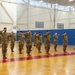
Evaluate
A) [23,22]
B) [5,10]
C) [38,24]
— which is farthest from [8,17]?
[38,24]

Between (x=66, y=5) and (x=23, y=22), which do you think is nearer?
(x=23, y=22)

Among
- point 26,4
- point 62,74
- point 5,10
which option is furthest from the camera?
point 5,10

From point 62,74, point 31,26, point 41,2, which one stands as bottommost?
point 62,74

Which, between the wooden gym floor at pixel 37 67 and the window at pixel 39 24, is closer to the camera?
the wooden gym floor at pixel 37 67

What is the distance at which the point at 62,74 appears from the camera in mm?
5559

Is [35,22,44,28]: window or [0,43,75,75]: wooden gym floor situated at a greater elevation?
[35,22,44,28]: window

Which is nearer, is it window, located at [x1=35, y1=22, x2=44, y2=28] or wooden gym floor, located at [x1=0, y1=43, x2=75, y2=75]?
wooden gym floor, located at [x1=0, y1=43, x2=75, y2=75]

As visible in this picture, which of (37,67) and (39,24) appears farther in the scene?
(39,24)

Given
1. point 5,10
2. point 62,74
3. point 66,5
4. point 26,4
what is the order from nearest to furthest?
Answer: point 62,74
point 26,4
point 5,10
point 66,5

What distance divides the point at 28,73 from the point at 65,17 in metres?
22.5

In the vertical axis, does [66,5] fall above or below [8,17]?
above

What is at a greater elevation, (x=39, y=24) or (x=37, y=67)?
(x=39, y=24)

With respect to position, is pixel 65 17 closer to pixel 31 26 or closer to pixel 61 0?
pixel 61 0

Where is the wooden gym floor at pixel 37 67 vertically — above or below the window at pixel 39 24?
below
